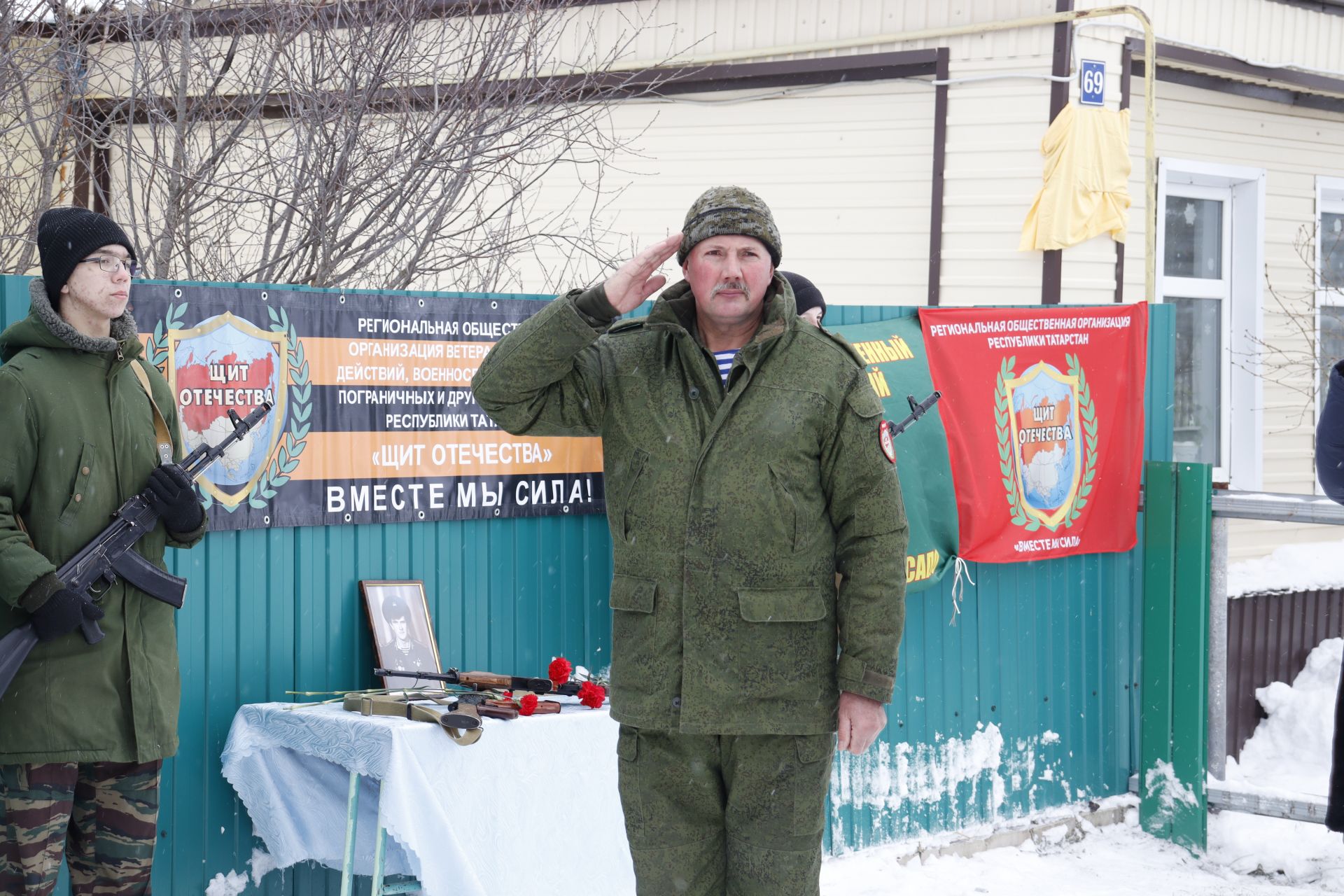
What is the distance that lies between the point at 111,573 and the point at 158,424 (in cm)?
48

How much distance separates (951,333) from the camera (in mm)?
→ 6055

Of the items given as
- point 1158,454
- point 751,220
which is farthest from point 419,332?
point 1158,454

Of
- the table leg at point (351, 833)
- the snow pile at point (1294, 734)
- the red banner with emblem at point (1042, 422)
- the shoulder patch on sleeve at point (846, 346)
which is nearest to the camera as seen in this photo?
the shoulder patch on sleeve at point (846, 346)

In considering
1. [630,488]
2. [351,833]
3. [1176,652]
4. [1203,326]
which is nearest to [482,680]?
[351,833]

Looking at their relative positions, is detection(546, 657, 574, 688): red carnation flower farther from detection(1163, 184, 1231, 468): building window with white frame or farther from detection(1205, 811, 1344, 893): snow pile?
detection(1163, 184, 1231, 468): building window with white frame

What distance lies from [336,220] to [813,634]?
3672 millimetres

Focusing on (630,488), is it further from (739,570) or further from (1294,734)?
(1294,734)

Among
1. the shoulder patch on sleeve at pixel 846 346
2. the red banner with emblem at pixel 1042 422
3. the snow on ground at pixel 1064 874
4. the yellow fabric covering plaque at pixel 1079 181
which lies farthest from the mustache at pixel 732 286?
the yellow fabric covering plaque at pixel 1079 181

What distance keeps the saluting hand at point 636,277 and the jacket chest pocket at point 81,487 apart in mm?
1496

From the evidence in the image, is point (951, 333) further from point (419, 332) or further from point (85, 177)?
point (85, 177)

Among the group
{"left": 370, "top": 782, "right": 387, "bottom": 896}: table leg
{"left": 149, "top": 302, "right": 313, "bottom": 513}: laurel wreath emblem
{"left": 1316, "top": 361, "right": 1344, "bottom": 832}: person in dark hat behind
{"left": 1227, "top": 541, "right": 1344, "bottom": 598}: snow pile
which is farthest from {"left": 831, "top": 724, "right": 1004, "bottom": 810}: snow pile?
{"left": 149, "top": 302, "right": 313, "bottom": 513}: laurel wreath emblem

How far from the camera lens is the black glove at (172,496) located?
3.59m

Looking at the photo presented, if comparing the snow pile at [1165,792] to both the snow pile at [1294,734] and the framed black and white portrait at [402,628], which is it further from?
the framed black and white portrait at [402,628]

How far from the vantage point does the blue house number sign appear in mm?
7703
